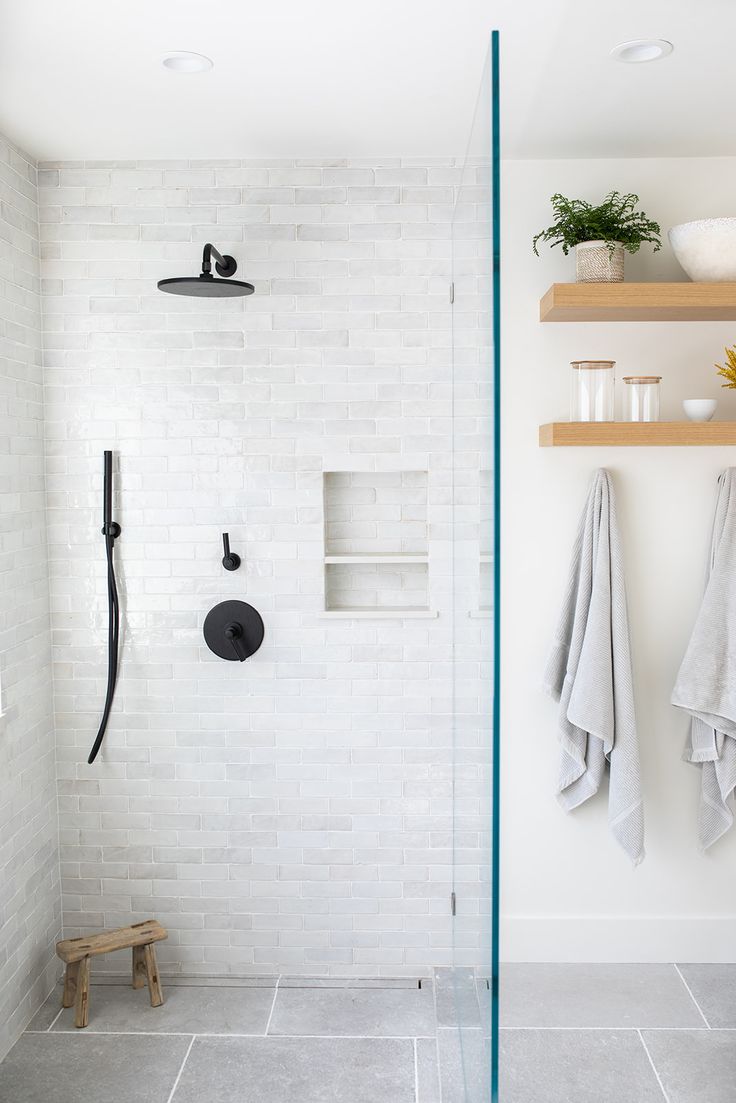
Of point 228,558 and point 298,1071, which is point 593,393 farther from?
point 298,1071

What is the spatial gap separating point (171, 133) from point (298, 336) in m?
0.67

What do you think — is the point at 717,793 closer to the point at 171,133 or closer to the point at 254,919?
the point at 254,919

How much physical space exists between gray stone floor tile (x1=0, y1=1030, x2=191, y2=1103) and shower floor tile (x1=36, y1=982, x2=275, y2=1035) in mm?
53

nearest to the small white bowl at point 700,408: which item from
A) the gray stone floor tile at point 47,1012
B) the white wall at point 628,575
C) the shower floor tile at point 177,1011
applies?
the white wall at point 628,575

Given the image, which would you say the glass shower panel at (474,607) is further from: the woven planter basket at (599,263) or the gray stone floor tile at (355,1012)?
the woven planter basket at (599,263)

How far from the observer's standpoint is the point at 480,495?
1956 millimetres

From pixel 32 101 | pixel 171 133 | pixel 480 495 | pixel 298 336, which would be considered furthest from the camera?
pixel 298 336

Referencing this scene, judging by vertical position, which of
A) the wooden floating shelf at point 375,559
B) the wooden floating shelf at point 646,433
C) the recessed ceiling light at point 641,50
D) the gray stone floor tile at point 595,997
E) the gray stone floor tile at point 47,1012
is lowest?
the gray stone floor tile at point 47,1012

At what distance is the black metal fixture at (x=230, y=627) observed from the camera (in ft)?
9.59

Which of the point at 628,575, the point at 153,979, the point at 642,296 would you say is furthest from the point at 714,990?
the point at 642,296

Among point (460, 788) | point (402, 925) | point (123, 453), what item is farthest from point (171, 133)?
point (402, 925)

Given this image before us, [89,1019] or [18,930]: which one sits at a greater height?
[18,930]

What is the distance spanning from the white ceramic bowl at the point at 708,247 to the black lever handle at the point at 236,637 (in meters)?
1.71

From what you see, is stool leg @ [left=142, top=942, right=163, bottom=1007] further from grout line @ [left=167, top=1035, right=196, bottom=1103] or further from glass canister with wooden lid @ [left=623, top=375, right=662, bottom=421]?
glass canister with wooden lid @ [left=623, top=375, right=662, bottom=421]
